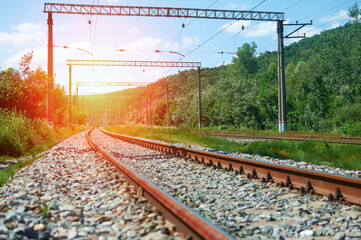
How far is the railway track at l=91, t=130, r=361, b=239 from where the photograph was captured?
12.9ft

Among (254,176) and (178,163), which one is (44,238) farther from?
(178,163)

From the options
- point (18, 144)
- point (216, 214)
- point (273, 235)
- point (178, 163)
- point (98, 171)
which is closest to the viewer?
point (273, 235)

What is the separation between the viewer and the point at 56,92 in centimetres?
2197

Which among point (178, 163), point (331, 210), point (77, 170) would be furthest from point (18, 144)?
point (331, 210)

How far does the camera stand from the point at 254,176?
699 centimetres

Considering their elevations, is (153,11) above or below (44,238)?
above

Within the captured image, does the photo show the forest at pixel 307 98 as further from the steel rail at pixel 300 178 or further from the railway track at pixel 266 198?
the railway track at pixel 266 198

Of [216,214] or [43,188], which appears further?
[43,188]

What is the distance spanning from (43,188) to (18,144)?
10.0 meters

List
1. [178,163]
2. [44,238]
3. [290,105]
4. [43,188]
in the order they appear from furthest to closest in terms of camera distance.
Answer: [290,105], [178,163], [43,188], [44,238]

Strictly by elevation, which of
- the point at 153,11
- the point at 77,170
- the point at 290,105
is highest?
the point at 153,11

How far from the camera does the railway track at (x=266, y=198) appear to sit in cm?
392

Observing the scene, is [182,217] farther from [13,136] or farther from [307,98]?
[307,98]

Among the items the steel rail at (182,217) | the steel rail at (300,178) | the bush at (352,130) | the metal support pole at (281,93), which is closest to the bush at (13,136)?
the steel rail at (300,178)
